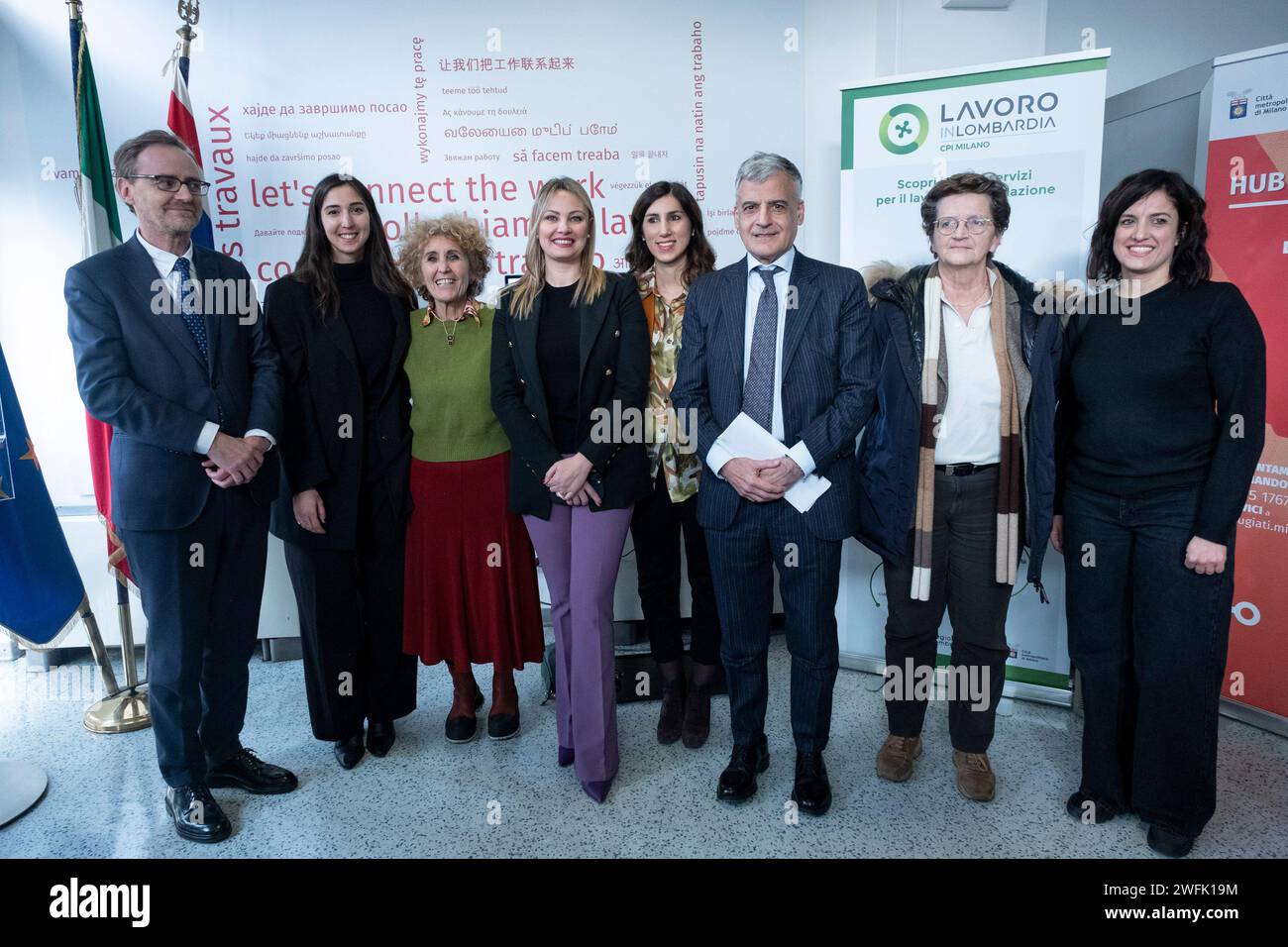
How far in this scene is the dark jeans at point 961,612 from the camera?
2359 mm

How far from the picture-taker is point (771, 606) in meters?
2.40

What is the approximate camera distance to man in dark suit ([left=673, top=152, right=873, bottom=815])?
2.24 metres

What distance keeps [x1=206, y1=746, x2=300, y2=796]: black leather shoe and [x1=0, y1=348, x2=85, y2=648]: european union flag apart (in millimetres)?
955

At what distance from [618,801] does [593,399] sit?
4.16 feet

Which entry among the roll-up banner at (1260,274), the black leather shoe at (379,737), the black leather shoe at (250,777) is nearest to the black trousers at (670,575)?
the black leather shoe at (379,737)

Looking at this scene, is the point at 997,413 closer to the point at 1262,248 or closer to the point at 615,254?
the point at 1262,248

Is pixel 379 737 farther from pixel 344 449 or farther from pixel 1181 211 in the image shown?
pixel 1181 211

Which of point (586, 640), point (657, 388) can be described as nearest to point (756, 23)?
point (657, 388)

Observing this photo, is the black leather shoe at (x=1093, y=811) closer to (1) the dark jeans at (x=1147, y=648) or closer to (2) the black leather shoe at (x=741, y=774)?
(1) the dark jeans at (x=1147, y=648)

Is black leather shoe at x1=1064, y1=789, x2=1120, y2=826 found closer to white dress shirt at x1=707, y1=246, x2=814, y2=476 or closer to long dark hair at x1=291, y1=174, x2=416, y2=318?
white dress shirt at x1=707, y1=246, x2=814, y2=476

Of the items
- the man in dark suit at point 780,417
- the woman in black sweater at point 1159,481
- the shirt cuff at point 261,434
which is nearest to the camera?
the woman in black sweater at point 1159,481

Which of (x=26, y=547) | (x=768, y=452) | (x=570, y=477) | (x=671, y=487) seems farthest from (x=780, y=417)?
(x=26, y=547)

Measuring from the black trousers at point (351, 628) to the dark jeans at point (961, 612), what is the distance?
168 cm

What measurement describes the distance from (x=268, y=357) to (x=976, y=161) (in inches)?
104
